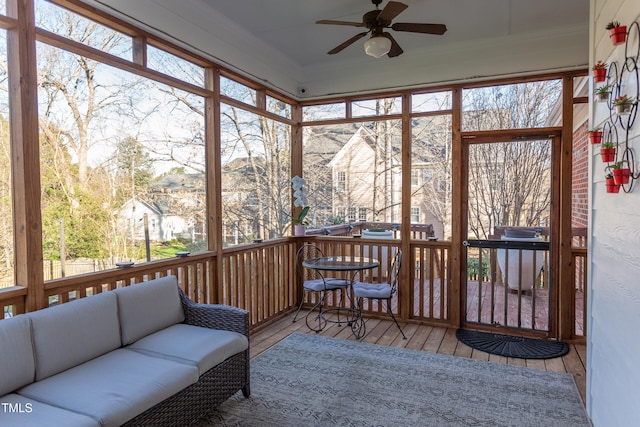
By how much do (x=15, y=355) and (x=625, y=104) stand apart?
9.86 ft

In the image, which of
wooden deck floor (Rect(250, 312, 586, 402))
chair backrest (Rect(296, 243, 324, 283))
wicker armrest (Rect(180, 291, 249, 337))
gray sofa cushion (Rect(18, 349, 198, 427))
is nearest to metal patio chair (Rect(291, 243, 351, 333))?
chair backrest (Rect(296, 243, 324, 283))

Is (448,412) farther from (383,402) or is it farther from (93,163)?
(93,163)

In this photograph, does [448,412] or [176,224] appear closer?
[448,412]

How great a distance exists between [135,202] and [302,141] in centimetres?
254

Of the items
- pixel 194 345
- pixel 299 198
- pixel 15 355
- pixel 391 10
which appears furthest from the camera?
pixel 299 198

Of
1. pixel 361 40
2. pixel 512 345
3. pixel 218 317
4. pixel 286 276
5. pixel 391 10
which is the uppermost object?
pixel 361 40

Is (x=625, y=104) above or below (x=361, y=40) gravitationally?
below

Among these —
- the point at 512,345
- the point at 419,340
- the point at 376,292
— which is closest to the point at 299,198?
the point at 376,292

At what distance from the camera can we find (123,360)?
219cm

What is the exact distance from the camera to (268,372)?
10.3 feet

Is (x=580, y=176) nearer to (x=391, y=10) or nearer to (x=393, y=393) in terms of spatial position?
(x=391, y=10)

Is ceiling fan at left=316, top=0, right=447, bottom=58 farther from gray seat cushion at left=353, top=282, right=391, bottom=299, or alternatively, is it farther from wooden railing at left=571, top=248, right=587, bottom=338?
wooden railing at left=571, top=248, right=587, bottom=338

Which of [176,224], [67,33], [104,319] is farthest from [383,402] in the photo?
[67,33]

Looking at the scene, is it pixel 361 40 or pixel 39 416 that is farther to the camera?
pixel 361 40
